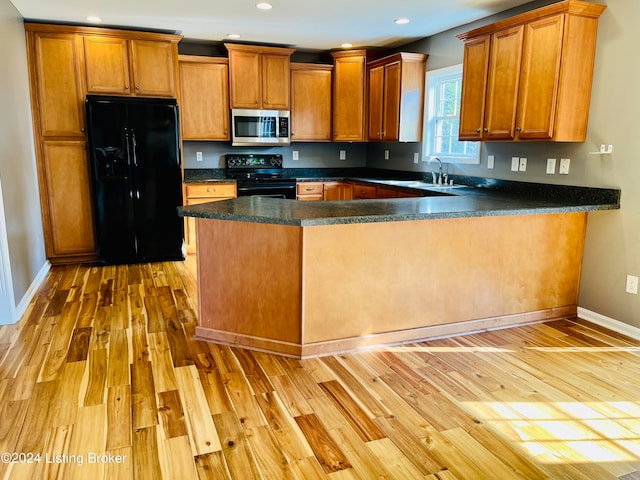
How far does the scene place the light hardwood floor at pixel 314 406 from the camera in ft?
6.20

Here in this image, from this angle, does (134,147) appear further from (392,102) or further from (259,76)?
(392,102)

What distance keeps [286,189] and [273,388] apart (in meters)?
3.52

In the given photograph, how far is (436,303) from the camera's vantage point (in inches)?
124

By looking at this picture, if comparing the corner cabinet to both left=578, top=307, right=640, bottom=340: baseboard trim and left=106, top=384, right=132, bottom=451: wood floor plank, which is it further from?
left=578, top=307, right=640, bottom=340: baseboard trim

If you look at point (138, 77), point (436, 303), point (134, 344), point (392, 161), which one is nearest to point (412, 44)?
point (392, 161)

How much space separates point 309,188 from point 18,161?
307cm

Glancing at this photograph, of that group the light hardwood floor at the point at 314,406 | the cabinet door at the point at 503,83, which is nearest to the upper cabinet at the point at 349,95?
the cabinet door at the point at 503,83

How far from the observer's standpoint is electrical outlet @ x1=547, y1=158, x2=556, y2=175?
365 centimetres

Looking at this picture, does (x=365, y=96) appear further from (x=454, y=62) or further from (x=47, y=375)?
(x=47, y=375)

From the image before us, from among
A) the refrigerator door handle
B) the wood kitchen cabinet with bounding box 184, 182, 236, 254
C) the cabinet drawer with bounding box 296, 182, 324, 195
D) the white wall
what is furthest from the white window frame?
the white wall

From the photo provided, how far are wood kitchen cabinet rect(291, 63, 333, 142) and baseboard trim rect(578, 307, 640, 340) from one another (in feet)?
12.1

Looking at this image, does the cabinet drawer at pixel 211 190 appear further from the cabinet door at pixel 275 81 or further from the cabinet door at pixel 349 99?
the cabinet door at pixel 349 99

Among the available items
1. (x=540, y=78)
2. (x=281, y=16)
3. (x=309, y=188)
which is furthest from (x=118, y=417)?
(x=309, y=188)

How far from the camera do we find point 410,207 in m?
3.07
